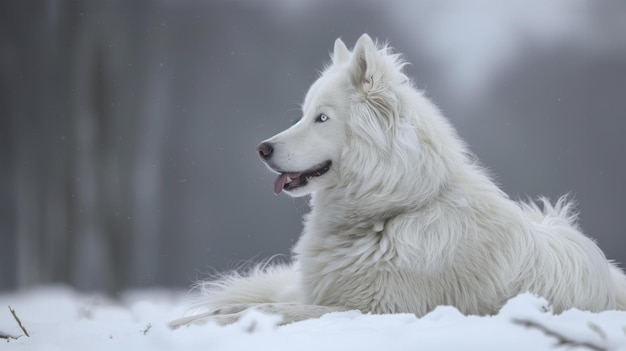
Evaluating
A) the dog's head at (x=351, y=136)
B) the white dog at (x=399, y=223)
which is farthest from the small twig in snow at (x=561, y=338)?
the dog's head at (x=351, y=136)

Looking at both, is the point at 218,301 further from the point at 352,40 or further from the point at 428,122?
the point at 352,40

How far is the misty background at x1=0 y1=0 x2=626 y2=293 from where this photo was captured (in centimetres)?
766

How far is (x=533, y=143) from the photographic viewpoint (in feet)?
39.9

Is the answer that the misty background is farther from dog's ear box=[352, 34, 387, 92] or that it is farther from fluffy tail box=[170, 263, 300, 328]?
dog's ear box=[352, 34, 387, 92]

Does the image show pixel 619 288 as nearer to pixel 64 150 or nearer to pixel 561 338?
pixel 561 338

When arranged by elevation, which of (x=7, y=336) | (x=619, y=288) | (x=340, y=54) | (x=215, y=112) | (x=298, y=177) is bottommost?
(x=7, y=336)

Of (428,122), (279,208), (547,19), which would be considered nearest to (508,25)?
(547,19)

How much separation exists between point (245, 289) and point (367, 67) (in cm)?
138

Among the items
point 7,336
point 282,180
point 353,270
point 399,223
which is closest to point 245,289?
point 282,180

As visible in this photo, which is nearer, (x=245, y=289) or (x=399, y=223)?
(x=399, y=223)

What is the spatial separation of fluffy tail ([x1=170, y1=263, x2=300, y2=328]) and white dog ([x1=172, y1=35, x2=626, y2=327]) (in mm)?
222

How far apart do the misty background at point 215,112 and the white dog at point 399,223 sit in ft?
15.4

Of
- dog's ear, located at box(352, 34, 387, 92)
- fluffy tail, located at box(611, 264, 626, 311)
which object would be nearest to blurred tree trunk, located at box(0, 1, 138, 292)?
dog's ear, located at box(352, 34, 387, 92)

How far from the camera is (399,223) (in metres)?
2.85
